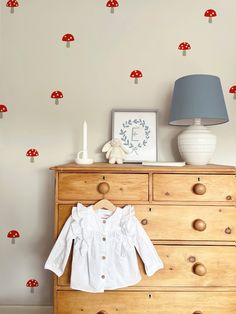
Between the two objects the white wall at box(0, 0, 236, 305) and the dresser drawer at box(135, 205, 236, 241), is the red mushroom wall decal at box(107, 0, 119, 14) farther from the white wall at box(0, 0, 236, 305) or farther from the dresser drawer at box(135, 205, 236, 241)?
the dresser drawer at box(135, 205, 236, 241)

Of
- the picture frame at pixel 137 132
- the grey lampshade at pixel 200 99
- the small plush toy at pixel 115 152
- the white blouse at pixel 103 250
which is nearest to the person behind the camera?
the white blouse at pixel 103 250

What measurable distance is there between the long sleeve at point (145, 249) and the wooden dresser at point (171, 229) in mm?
44

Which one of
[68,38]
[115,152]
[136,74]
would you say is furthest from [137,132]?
[68,38]

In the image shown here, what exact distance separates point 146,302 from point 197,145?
854 mm

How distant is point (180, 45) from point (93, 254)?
144cm

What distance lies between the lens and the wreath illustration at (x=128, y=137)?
183 cm

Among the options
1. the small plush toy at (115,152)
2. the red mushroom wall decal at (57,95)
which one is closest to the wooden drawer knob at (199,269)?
the small plush toy at (115,152)

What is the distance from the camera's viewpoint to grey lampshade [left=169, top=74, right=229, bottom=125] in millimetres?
1460

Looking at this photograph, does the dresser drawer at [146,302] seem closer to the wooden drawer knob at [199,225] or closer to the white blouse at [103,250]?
the white blouse at [103,250]

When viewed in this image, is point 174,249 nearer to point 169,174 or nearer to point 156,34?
point 169,174

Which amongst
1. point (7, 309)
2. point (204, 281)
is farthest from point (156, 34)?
point (7, 309)

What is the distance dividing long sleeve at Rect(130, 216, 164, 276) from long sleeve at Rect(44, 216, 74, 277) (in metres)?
0.31

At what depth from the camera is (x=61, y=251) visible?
1.38 meters

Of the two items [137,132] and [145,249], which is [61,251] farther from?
[137,132]
